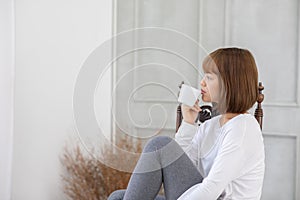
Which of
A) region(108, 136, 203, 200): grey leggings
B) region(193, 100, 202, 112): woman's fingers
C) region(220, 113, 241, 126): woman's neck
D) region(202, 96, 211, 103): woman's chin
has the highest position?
region(202, 96, 211, 103): woman's chin

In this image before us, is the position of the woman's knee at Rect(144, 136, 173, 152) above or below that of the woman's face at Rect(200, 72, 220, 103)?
below

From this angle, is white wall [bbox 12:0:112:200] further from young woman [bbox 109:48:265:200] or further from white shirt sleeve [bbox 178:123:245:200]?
white shirt sleeve [bbox 178:123:245:200]

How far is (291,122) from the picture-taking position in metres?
2.49

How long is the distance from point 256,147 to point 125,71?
1.90ft

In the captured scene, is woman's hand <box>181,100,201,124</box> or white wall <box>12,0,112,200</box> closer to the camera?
woman's hand <box>181,100,201,124</box>

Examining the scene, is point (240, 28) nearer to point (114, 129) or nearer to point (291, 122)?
point (291, 122)

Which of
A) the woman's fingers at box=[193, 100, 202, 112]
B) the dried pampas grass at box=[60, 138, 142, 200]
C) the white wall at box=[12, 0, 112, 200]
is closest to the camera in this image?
the woman's fingers at box=[193, 100, 202, 112]

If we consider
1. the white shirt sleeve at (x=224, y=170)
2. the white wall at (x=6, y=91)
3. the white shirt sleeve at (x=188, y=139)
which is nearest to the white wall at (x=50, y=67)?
the white wall at (x=6, y=91)

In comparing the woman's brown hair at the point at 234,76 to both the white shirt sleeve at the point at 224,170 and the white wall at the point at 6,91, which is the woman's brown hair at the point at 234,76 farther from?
the white wall at the point at 6,91

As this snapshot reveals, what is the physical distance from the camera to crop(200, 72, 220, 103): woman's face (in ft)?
5.13

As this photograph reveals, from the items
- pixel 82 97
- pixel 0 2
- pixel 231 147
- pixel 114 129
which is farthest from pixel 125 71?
pixel 0 2

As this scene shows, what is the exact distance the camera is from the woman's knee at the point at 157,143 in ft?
5.24

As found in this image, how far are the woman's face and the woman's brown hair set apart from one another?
13 millimetres

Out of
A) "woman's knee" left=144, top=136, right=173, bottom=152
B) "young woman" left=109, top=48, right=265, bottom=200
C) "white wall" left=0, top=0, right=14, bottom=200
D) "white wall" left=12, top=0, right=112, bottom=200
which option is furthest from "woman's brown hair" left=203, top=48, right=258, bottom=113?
"white wall" left=0, top=0, right=14, bottom=200
